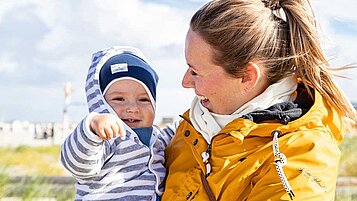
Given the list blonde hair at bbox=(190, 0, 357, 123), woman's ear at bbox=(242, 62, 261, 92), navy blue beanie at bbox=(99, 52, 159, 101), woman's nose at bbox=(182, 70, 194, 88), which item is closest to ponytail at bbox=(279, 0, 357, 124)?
blonde hair at bbox=(190, 0, 357, 123)

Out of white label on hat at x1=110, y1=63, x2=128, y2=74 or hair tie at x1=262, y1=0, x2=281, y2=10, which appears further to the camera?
white label on hat at x1=110, y1=63, x2=128, y2=74

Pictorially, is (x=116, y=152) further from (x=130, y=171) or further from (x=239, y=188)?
(x=239, y=188)

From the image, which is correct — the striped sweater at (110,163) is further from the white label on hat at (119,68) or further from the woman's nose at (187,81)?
the woman's nose at (187,81)

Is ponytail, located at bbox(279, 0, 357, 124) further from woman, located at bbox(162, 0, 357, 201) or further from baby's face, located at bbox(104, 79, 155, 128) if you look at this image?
baby's face, located at bbox(104, 79, 155, 128)

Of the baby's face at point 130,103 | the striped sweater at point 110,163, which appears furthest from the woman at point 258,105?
the baby's face at point 130,103

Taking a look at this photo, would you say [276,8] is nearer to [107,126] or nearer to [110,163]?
[107,126]

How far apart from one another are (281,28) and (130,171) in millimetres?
781

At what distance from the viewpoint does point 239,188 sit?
2613 mm

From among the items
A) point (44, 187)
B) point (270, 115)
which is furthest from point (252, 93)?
point (44, 187)

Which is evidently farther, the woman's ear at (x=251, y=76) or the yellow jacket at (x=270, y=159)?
the woman's ear at (x=251, y=76)

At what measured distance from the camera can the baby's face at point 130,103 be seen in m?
3.03

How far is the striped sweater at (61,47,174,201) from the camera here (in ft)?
9.24

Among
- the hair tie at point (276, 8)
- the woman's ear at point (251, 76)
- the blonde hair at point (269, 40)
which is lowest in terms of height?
the woman's ear at point (251, 76)

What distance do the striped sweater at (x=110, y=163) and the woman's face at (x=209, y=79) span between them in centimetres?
38
